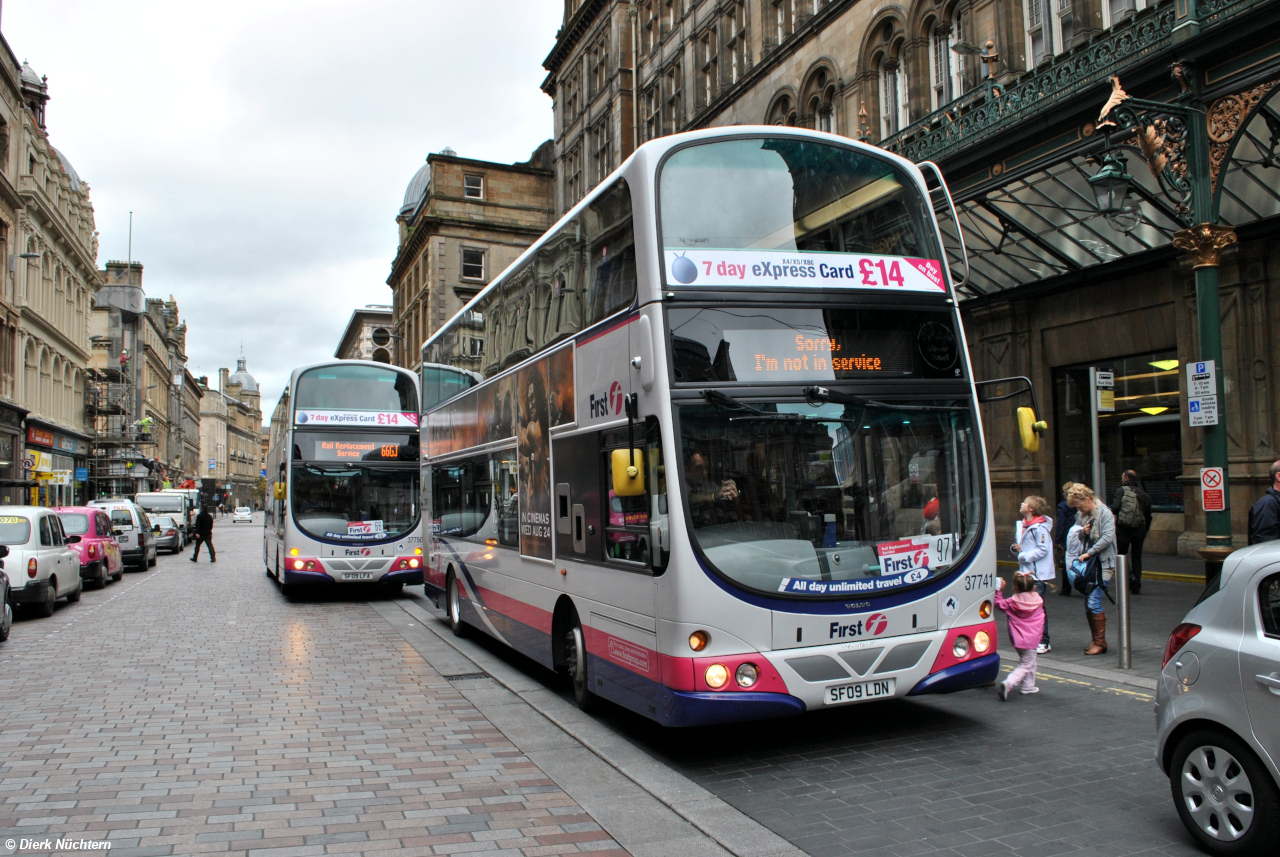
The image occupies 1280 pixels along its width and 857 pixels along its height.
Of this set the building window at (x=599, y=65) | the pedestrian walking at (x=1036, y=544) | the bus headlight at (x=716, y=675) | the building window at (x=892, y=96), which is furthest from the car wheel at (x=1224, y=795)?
the building window at (x=599, y=65)

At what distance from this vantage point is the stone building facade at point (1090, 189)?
11281 mm

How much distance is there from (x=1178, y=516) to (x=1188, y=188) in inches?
291

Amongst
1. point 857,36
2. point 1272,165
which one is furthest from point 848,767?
point 857,36

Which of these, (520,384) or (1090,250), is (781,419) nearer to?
(520,384)

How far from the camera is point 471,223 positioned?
5716cm

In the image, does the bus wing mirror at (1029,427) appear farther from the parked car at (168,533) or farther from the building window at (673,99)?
the parked car at (168,533)

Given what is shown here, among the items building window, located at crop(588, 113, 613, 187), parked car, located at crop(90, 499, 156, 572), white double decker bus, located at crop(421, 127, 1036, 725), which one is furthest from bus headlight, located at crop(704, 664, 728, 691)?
building window, located at crop(588, 113, 613, 187)

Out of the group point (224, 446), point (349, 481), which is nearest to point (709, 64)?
point (349, 481)

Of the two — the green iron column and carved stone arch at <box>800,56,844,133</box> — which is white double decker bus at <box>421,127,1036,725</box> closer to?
the green iron column

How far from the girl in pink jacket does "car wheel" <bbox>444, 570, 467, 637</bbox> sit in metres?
7.02

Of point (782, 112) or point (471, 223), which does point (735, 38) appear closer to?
point (782, 112)

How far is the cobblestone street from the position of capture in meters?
5.11

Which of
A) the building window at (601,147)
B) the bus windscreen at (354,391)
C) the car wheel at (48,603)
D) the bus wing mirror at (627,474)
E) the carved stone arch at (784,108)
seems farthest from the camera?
the building window at (601,147)

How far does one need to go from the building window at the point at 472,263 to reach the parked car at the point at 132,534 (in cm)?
3169
